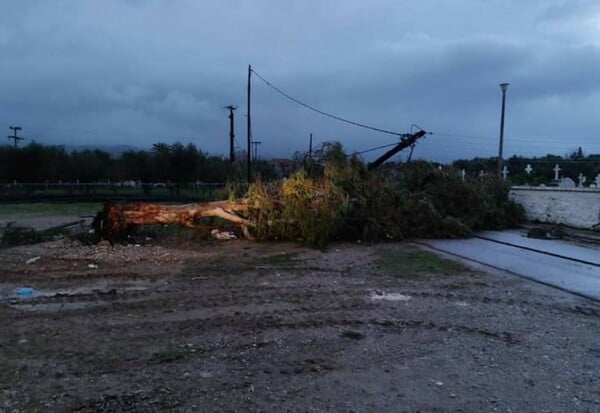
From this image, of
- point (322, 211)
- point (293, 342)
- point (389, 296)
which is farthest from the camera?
point (322, 211)

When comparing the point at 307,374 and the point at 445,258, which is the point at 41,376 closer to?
the point at 307,374

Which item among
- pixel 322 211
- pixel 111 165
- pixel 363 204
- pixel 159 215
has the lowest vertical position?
pixel 159 215

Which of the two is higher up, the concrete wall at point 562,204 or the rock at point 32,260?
the concrete wall at point 562,204

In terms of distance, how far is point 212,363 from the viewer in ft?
15.9

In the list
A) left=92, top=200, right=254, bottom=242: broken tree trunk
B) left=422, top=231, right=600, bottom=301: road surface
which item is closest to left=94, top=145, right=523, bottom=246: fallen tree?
left=92, top=200, right=254, bottom=242: broken tree trunk

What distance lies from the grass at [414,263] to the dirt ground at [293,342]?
0.13 meters

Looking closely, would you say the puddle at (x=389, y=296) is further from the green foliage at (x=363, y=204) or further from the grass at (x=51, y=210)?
the grass at (x=51, y=210)

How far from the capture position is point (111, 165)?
5184cm

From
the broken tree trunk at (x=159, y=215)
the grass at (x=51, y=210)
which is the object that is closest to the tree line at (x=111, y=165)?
the grass at (x=51, y=210)

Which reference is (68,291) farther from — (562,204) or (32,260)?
(562,204)

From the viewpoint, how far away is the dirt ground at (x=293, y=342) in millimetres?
4113

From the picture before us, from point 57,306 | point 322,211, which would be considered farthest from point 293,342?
point 322,211

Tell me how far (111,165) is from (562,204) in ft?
→ 143

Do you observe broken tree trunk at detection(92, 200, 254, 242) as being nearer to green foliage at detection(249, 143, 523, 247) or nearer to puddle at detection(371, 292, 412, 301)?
green foliage at detection(249, 143, 523, 247)
